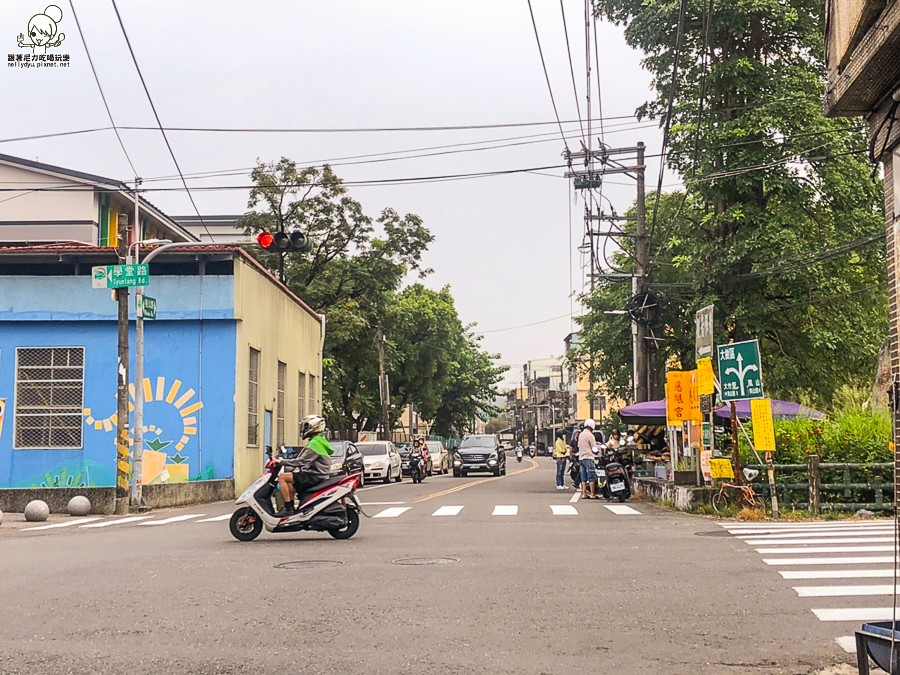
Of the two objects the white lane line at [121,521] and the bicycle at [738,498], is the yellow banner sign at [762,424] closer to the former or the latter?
the bicycle at [738,498]

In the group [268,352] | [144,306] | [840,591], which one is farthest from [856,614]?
[268,352]

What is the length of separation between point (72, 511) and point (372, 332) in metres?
28.9

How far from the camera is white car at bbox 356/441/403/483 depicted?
37688mm

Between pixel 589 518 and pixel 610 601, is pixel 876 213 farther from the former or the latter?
pixel 610 601

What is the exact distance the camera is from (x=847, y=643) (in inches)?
287

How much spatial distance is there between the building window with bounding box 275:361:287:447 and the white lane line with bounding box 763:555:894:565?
83.7 ft

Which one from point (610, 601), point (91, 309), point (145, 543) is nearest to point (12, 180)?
point (91, 309)

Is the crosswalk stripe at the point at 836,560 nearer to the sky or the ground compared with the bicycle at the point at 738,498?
nearer to the ground

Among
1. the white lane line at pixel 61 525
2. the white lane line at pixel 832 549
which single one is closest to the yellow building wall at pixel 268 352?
the white lane line at pixel 61 525

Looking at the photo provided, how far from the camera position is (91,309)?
2862 cm

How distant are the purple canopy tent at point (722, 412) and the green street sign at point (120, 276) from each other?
14.1 metres

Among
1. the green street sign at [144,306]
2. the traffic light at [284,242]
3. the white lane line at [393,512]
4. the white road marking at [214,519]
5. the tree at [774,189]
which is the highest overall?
the tree at [774,189]

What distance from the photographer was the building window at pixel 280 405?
116 feet

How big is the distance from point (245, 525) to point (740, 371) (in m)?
8.93
